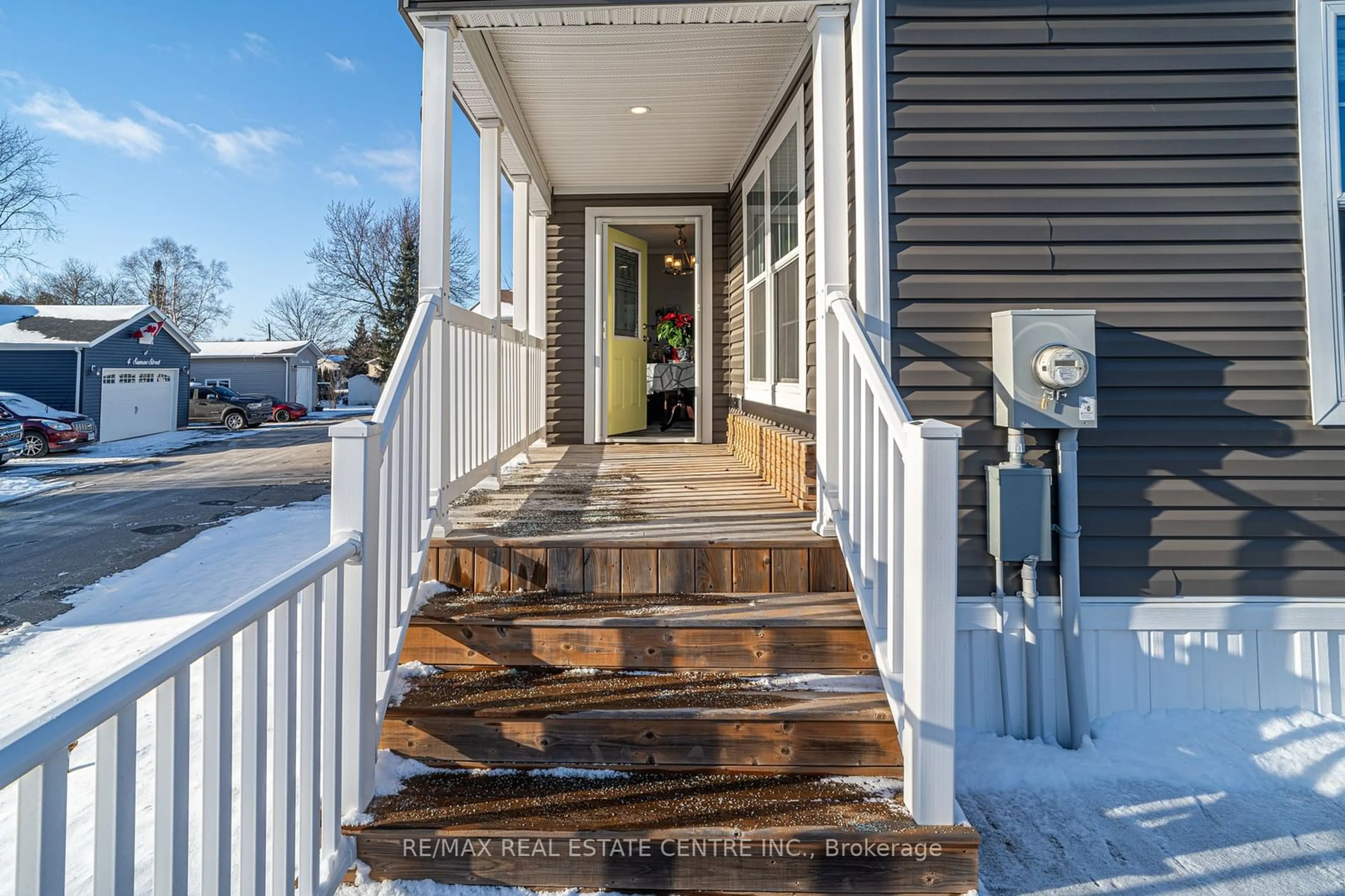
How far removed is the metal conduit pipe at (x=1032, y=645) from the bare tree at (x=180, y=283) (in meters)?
43.9

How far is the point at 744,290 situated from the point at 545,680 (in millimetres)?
3928

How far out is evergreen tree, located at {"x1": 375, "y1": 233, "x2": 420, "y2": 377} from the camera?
28.0 m

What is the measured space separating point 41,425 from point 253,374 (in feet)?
46.5

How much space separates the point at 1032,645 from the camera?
271cm

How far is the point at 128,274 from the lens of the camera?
37.8 meters

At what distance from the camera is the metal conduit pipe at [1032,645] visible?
268 centimetres

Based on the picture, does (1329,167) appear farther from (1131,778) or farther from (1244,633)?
(1131,778)

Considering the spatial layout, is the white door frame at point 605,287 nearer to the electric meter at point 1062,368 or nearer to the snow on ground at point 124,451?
the electric meter at point 1062,368

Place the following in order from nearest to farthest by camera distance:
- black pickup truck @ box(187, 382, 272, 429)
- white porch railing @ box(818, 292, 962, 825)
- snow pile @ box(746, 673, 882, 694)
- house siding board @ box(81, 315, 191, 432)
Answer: white porch railing @ box(818, 292, 962, 825) < snow pile @ box(746, 673, 882, 694) < house siding board @ box(81, 315, 191, 432) < black pickup truck @ box(187, 382, 272, 429)

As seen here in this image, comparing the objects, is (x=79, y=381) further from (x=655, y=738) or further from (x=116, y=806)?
(x=116, y=806)

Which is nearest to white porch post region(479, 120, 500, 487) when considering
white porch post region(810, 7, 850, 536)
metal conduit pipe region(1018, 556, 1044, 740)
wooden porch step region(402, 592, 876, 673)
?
wooden porch step region(402, 592, 876, 673)

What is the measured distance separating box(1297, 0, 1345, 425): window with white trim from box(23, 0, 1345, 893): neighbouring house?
0.01m

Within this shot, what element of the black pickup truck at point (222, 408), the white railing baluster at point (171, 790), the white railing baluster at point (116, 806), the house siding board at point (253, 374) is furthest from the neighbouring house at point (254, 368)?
the white railing baluster at point (116, 806)

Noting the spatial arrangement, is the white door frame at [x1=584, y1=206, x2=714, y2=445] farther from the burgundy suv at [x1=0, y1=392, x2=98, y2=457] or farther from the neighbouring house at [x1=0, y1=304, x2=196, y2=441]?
the neighbouring house at [x1=0, y1=304, x2=196, y2=441]
